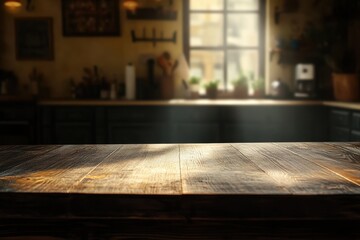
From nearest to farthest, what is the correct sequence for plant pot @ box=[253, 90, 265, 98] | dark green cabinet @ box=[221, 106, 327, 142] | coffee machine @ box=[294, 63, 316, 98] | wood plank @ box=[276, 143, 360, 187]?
wood plank @ box=[276, 143, 360, 187], dark green cabinet @ box=[221, 106, 327, 142], coffee machine @ box=[294, 63, 316, 98], plant pot @ box=[253, 90, 265, 98]

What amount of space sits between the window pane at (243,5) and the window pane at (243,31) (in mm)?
82

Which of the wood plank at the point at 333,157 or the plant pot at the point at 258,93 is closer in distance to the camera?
the wood plank at the point at 333,157

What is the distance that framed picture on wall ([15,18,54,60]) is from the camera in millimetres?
4711

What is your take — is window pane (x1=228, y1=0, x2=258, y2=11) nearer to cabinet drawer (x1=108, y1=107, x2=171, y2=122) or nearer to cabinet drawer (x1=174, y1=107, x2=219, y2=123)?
cabinet drawer (x1=174, y1=107, x2=219, y2=123)

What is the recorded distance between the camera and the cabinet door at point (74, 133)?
13.4 feet

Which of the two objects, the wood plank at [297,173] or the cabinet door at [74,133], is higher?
the wood plank at [297,173]

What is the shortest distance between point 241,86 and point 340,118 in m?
1.32

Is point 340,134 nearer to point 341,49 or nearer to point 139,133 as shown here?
point 341,49

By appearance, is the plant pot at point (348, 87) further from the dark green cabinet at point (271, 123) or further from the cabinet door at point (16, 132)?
the cabinet door at point (16, 132)

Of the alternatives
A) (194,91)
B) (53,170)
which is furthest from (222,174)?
(194,91)

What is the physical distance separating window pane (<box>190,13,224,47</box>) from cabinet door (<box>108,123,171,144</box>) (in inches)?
52.1

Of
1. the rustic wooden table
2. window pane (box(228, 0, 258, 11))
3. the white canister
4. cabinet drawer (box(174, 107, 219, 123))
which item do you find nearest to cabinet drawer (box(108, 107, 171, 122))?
cabinet drawer (box(174, 107, 219, 123))

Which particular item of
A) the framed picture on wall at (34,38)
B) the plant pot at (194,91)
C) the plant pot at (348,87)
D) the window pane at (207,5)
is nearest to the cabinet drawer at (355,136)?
the plant pot at (348,87)
